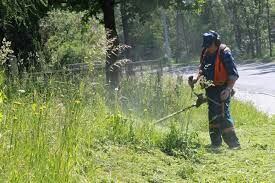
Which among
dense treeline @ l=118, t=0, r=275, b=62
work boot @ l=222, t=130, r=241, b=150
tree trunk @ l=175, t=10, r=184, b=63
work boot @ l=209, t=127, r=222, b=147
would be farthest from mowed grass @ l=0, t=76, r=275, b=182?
tree trunk @ l=175, t=10, r=184, b=63

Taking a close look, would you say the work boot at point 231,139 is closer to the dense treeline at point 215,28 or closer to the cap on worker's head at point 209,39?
the cap on worker's head at point 209,39

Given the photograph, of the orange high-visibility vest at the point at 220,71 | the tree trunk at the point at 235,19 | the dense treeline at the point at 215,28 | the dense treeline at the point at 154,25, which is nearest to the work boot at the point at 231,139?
the orange high-visibility vest at the point at 220,71

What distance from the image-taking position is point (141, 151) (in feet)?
21.3

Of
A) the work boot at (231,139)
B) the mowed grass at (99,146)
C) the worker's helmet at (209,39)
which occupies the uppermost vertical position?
the worker's helmet at (209,39)

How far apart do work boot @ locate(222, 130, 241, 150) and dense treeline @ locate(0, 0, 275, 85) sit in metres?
2.54

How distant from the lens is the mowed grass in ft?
14.4

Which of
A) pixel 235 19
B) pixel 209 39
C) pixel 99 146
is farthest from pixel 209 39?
pixel 235 19

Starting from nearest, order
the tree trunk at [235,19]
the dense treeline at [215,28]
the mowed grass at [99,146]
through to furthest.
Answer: the mowed grass at [99,146] → the dense treeline at [215,28] → the tree trunk at [235,19]

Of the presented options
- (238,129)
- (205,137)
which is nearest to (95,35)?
(205,137)

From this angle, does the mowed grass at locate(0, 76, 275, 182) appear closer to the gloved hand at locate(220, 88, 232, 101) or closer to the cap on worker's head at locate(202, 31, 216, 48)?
the gloved hand at locate(220, 88, 232, 101)

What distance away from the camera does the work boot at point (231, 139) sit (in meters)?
7.90

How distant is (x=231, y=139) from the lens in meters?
7.94

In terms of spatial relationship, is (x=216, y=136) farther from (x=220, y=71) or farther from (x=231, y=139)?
(x=220, y=71)

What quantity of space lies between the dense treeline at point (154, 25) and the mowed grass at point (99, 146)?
0.90 metres
